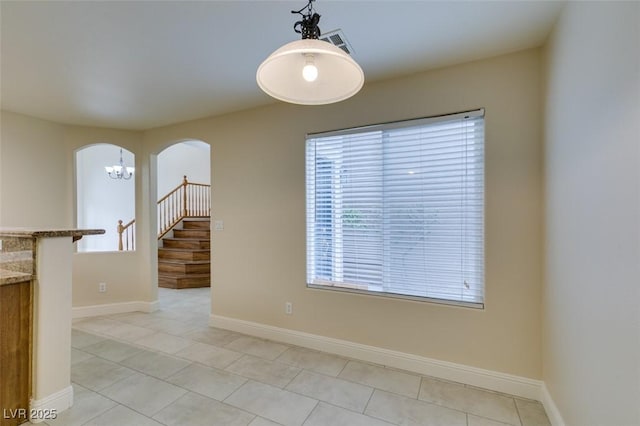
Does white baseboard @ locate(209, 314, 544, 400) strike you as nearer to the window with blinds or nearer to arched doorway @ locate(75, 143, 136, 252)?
the window with blinds

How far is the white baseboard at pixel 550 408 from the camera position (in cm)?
173

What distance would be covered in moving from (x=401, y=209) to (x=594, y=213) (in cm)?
130

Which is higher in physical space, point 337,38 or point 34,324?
point 337,38

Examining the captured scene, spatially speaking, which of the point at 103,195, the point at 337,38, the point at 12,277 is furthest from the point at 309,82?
the point at 103,195

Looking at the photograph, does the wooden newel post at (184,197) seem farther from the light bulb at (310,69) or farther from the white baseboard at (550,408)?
the white baseboard at (550,408)

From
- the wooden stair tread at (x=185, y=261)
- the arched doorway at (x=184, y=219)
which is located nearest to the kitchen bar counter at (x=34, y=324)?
the arched doorway at (x=184, y=219)

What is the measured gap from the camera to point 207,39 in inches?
78.3

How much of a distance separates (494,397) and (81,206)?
9.26 metres

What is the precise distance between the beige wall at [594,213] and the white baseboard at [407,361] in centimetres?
24

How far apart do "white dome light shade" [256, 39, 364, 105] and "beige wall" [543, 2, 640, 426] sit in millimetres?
1048

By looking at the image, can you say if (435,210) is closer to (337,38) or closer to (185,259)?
(337,38)

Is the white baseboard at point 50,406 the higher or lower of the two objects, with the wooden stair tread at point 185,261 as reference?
lower

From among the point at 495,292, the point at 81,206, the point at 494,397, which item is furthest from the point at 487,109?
the point at 81,206

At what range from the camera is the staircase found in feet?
18.7
